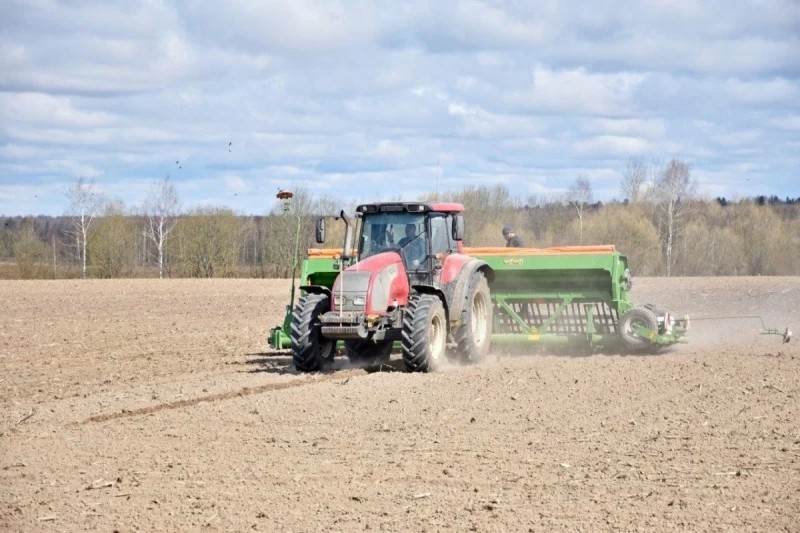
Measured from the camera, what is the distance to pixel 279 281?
41844 mm

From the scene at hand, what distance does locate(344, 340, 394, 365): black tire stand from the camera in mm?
14406

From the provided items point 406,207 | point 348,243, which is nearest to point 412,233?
point 406,207

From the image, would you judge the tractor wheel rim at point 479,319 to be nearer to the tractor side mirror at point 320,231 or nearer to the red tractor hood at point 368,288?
the red tractor hood at point 368,288

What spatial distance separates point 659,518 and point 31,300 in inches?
1059

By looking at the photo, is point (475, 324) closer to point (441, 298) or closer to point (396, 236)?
point (441, 298)

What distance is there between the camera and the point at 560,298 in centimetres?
1491

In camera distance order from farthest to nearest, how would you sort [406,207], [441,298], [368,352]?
[368,352], [406,207], [441,298]

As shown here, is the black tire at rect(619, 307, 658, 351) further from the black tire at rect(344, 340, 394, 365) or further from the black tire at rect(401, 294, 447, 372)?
the black tire at rect(344, 340, 394, 365)

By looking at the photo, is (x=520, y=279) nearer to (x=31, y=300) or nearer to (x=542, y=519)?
(x=542, y=519)

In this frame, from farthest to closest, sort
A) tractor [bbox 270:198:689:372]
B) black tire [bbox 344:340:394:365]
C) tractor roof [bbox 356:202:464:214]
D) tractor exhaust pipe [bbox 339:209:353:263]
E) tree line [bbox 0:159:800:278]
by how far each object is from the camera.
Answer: tree line [bbox 0:159:800:278]
black tire [bbox 344:340:394:365]
tractor exhaust pipe [bbox 339:209:353:263]
tractor roof [bbox 356:202:464:214]
tractor [bbox 270:198:689:372]

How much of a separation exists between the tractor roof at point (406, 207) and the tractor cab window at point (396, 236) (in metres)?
0.06

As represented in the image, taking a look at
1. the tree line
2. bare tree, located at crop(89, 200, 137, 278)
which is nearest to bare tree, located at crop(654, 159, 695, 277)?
the tree line

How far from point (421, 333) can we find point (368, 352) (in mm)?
2065

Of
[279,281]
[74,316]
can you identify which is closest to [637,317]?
[74,316]
